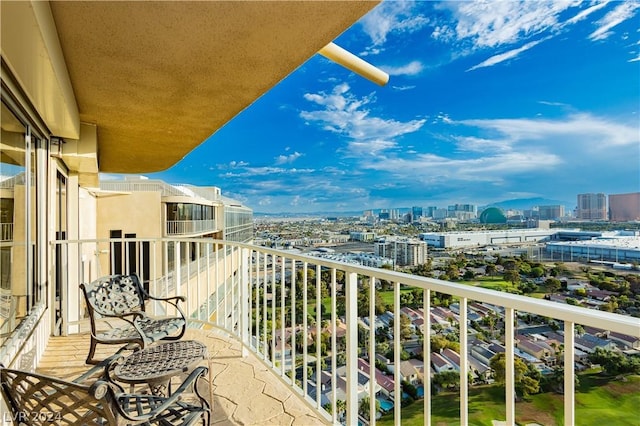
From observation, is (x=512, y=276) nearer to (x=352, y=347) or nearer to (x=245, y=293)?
(x=352, y=347)

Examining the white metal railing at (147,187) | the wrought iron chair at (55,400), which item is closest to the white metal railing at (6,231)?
the wrought iron chair at (55,400)

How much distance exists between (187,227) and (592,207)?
15406mm

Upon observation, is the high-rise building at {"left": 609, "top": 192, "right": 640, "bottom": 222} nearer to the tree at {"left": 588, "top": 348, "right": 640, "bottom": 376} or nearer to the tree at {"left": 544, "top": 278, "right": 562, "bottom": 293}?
the tree at {"left": 544, "top": 278, "right": 562, "bottom": 293}

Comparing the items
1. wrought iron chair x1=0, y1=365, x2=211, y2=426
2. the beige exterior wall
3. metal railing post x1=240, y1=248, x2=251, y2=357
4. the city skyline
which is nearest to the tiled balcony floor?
metal railing post x1=240, y1=248, x2=251, y2=357

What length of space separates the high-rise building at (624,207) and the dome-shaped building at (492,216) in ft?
3.97

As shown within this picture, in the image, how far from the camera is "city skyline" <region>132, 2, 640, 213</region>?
9.12m

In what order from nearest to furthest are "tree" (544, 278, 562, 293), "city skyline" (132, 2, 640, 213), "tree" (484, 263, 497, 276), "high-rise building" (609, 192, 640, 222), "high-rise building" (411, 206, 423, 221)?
"tree" (544, 278, 562, 293) → "tree" (484, 263, 497, 276) → "high-rise building" (609, 192, 640, 222) → "high-rise building" (411, 206, 423, 221) → "city skyline" (132, 2, 640, 213)

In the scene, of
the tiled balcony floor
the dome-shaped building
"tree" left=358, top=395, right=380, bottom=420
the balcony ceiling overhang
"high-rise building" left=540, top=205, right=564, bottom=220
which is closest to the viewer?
the balcony ceiling overhang

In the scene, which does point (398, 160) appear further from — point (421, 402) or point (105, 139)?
point (421, 402)

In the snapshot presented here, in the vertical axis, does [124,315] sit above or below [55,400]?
below

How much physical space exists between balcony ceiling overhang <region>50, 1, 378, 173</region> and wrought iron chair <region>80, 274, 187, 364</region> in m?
1.69

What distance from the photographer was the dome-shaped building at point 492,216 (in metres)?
5.07

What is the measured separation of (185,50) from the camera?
2244mm

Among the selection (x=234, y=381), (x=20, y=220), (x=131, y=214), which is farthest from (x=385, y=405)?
(x=131, y=214)
